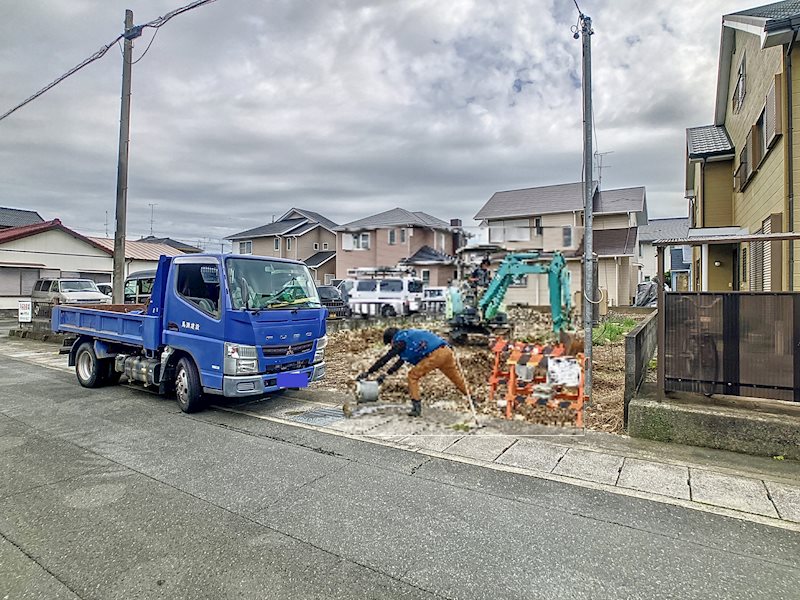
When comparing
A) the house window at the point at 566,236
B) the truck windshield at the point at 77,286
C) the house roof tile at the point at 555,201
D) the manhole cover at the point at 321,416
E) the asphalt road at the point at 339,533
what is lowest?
the asphalt road at the point at 339,533

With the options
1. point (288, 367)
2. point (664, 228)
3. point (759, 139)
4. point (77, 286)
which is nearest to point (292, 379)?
point (288, 367)

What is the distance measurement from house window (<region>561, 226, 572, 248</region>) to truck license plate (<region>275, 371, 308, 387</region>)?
80.3 ft

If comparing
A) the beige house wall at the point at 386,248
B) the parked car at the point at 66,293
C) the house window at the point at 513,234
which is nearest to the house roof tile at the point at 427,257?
the beige house wall at the point at 386,248

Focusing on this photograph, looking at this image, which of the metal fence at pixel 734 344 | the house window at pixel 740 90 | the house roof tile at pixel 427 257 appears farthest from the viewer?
the house roof tile at pixel 427 257

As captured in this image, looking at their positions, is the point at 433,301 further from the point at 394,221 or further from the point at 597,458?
the point at 597,458

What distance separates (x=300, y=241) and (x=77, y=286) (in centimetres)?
2018

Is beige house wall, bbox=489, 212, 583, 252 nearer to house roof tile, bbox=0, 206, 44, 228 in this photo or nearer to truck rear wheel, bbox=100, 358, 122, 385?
truck rear wheel, bbox=100, 358, 122, 385

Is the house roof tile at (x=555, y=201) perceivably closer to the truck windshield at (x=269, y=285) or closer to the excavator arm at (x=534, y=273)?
the excavator arm at (x=534, y=273)

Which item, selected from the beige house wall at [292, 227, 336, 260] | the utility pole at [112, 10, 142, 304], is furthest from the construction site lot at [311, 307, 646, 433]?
the beige house wall at [292, 227, 336, 260]

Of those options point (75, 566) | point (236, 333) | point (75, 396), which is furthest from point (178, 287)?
point (75, 566)

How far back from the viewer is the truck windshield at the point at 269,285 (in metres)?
6.74

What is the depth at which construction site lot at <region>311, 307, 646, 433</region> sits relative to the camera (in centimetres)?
671

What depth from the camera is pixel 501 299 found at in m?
14.9

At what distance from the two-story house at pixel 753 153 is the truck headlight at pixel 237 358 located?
29.4 feet
